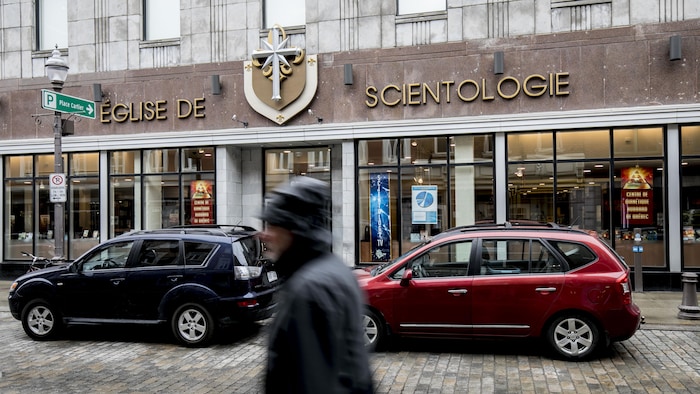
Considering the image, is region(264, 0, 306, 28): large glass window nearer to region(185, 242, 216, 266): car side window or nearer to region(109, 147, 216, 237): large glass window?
region(109, 147, 216, 237): large glass window

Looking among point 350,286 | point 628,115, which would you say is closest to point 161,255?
point 350,286

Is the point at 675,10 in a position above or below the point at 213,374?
above

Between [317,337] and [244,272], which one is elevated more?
[317,337]

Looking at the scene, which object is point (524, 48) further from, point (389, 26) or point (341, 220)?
point (341, 220)

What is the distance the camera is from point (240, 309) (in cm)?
861

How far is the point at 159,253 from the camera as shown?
9.16 m

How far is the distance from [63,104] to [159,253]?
15.3ft

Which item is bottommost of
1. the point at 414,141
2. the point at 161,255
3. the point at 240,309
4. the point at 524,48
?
the point at 240,309

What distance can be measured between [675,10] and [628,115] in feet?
8.10

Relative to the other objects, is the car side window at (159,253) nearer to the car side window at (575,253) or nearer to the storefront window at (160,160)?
the car side window at (575,253)

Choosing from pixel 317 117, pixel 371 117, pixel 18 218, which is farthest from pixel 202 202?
pixel 18 218

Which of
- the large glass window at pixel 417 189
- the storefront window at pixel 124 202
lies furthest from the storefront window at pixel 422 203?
the storefront window at pixel 124 202

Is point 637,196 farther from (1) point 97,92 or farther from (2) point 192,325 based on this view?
(1) point 97,92

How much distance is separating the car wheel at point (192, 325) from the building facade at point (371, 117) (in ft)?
21.1
